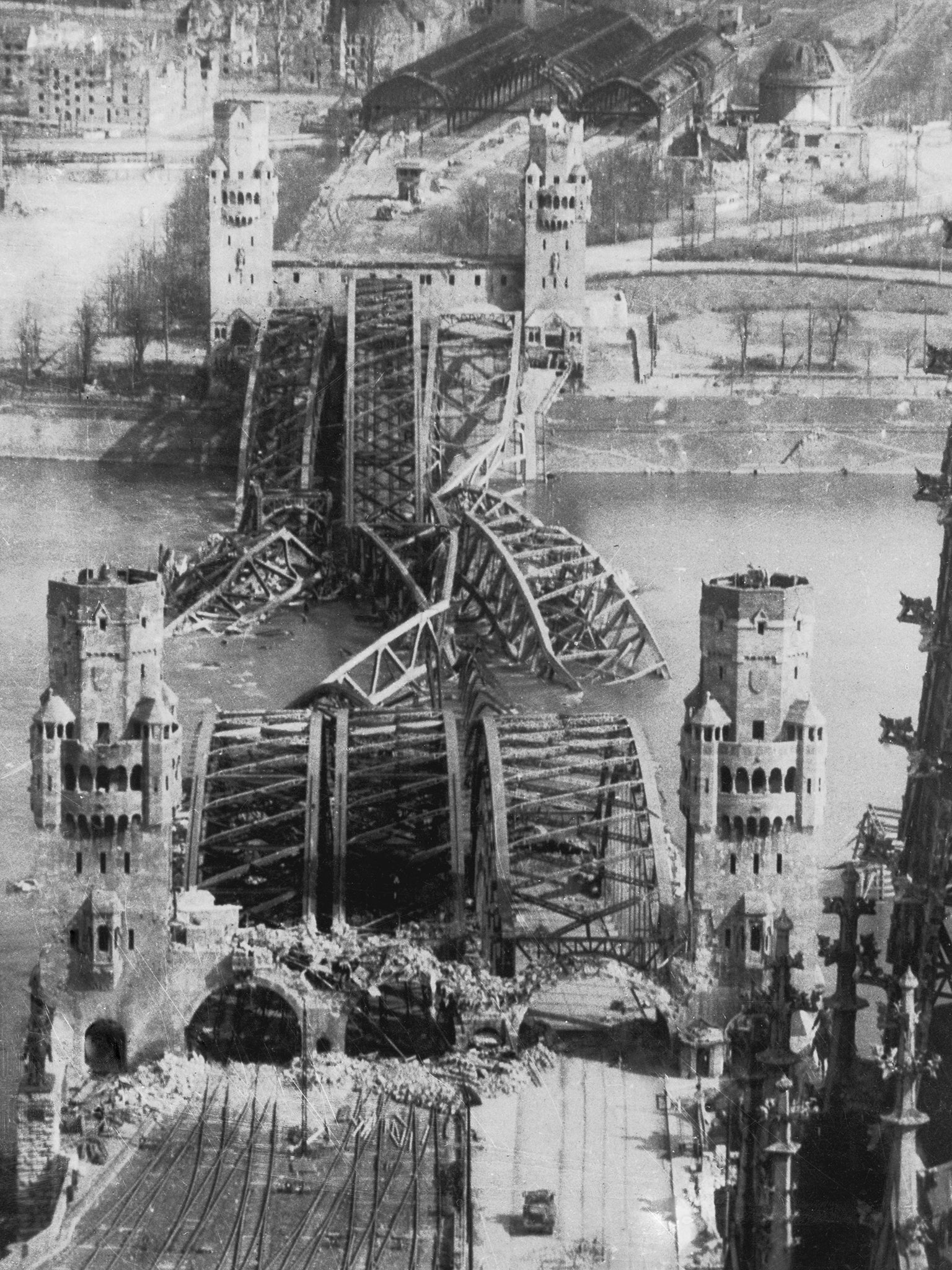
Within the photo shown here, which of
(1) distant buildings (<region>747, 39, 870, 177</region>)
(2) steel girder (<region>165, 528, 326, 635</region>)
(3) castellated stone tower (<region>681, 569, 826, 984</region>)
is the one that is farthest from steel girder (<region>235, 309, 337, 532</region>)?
(3) castellated stone tower (<region>681, 569, 826, 984</region>)

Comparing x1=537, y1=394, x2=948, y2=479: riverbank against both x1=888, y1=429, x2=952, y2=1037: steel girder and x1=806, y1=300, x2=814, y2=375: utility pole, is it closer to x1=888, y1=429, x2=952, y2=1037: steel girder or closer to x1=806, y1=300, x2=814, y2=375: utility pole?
x1=806, y1=300, x2=814, y2=375: utility pole

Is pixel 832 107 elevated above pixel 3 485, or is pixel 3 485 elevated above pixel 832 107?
pixel 832 107

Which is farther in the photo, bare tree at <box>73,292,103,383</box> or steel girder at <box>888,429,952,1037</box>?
bare tree at <box>73,292,103,383</box>

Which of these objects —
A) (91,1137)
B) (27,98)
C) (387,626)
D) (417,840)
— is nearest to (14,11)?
(27,98)

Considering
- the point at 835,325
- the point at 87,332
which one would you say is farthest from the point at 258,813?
the point at 835,325

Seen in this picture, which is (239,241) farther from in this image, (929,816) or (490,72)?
(929,816)

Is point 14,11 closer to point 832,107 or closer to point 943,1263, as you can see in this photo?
point 832,107

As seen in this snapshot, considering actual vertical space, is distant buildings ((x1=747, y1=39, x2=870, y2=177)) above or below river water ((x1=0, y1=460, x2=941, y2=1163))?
above
